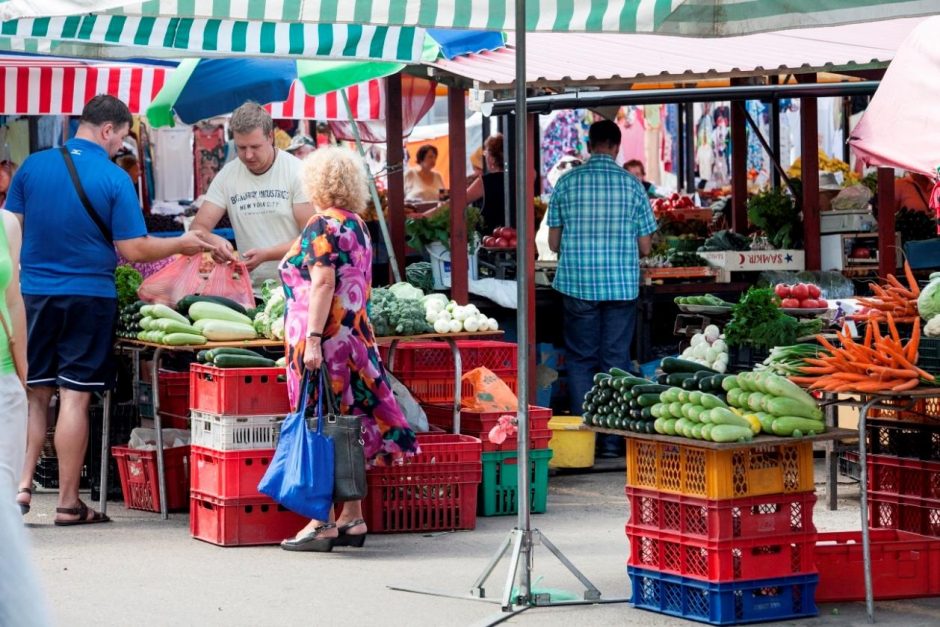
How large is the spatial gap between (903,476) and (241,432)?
339 cm

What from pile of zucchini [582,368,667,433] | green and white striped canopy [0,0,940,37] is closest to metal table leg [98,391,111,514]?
green and white striped canopy [0,0,940,37]

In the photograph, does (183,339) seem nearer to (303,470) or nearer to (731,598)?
(303,470)

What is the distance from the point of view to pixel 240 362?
8320 millimetres

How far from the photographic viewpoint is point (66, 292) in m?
8.66

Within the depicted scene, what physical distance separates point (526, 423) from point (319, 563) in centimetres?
163

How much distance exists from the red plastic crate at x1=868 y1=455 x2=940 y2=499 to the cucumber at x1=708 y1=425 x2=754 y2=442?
1.56 metres

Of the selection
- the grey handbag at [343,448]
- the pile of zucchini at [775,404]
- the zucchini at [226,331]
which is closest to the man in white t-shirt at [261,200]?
the zucchini at [226,331]

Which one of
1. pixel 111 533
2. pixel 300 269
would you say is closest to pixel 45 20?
pixel 300 269

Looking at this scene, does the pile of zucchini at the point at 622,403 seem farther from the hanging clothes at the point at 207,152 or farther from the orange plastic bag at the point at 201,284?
the hanging clothes at the point at 207,152

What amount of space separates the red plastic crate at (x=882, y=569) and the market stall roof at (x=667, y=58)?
13.2 feet

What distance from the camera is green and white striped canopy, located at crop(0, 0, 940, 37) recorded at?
21.0 ft

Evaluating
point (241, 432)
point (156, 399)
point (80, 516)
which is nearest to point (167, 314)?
point (156, 399)

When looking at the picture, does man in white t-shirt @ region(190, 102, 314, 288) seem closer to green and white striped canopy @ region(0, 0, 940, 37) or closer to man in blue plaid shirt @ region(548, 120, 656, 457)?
man in blue plaid shirt @ region(548, 120, 656, 457)

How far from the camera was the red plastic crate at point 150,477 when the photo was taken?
9203 millimetres
